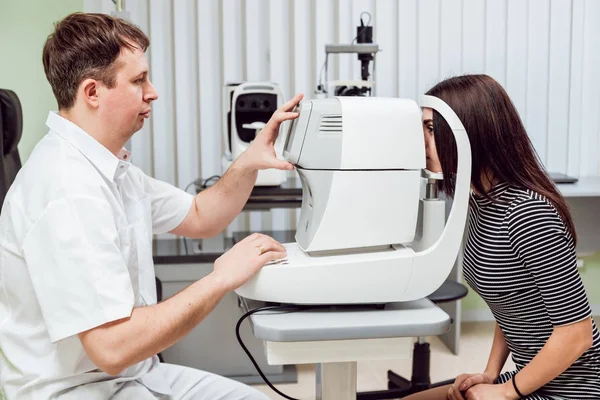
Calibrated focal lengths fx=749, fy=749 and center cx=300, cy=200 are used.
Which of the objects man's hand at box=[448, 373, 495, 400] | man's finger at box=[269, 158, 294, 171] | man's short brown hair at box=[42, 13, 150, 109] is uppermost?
man's short brown hair at box=[42, 13, 150, 109]

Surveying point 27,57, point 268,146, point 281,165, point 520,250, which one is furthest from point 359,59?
point 520,250

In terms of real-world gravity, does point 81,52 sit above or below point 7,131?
above

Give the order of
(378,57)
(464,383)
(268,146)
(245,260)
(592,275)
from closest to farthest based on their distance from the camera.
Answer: (245,260) → (464,383) → (268,146) → (378,57) → (592,275)

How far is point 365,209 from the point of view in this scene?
134 centimetres

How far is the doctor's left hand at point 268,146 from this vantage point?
5.12ft

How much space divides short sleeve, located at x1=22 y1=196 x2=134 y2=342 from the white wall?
81.5 inches

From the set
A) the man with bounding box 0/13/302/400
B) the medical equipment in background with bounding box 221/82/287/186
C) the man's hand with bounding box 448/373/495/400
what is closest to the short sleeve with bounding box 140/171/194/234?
the man with bounding box 0/13/302/400

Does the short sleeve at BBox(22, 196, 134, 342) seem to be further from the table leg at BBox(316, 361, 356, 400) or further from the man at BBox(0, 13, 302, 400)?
the table leg at BBox(316, 361, 356, 400)

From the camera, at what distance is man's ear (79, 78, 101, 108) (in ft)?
4.52

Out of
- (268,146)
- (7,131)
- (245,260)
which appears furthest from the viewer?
(7,131)

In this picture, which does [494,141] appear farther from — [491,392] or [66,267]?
[66,267]

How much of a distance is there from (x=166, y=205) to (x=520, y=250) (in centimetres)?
84

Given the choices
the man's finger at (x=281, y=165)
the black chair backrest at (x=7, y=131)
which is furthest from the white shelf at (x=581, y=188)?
the black chair backrest at (x=7, y=131)

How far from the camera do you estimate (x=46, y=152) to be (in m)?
1.34
